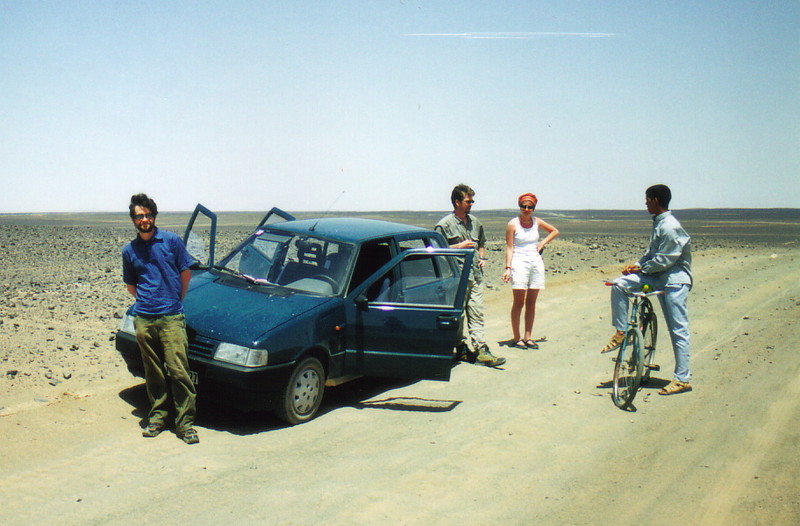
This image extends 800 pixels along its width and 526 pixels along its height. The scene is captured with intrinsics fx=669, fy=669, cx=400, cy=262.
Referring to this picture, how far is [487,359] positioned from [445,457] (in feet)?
9.80

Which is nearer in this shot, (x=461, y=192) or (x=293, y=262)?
(x=293, y=262)

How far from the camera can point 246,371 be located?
211 inches

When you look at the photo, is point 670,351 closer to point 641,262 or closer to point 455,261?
point 641,262

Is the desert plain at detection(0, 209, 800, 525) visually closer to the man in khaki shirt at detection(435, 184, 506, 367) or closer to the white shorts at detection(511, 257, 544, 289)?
the man in khaki shirt at detection(435, 184, 506, 367)

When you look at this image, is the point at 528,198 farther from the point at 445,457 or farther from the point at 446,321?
the point at 445,457

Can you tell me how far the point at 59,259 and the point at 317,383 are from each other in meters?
15.5

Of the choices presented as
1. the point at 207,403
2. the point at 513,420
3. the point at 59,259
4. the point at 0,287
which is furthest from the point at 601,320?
the point at 59,259

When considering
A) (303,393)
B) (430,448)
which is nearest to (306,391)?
(303,393)

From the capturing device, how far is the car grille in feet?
18.4

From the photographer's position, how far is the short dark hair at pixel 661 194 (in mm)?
6883

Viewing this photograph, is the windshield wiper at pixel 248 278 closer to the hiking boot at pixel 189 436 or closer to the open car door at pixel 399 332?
the open car door at pixel 399 332

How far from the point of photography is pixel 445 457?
5227mm

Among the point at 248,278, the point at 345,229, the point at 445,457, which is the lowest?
the point at 445,457

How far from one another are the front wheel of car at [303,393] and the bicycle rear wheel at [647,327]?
3481 mm
